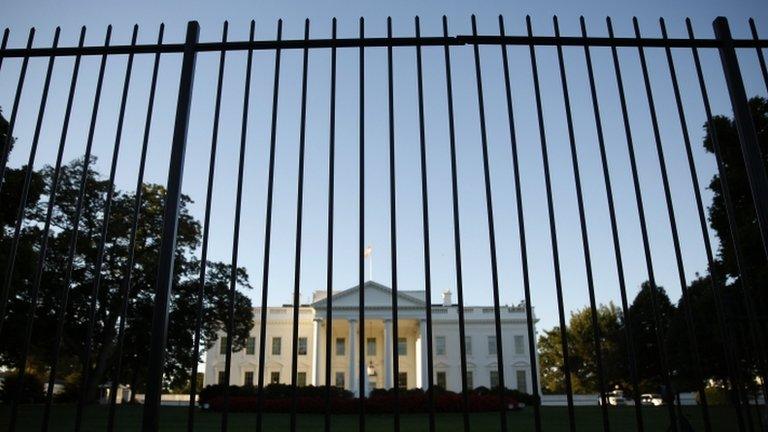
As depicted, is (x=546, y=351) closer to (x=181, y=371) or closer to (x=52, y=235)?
(x=181, y=371)

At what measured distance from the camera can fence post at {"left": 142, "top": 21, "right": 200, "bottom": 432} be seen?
9.12ft

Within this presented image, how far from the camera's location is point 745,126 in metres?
3.21

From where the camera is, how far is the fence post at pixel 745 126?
9.87ft

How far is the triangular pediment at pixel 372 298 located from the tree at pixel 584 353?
36.8 feet

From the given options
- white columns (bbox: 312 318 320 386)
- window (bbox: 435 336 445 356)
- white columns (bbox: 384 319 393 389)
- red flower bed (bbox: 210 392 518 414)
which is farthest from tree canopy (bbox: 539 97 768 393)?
white columns (bbox: 312 318 320 386)

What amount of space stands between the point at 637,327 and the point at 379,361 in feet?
70.9

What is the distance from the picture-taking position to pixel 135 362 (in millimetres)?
23047

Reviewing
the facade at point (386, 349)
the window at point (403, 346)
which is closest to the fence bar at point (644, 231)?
the facade at point (386, 349)

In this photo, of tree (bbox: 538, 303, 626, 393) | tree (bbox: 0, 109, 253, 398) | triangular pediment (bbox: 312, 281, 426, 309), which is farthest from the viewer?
triangular pediment (bbox: 312, 281, 426, 309)

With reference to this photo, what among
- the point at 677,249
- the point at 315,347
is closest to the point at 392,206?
the point at 677,249

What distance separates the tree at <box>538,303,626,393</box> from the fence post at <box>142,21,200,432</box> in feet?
131

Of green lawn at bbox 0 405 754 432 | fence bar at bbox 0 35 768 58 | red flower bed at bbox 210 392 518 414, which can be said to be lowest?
green lawn at bbox 0 405 754 432

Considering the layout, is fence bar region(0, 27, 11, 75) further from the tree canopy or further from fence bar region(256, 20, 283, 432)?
the tree canopy

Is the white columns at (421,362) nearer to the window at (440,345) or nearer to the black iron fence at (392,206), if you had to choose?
the window at (440,345)
